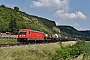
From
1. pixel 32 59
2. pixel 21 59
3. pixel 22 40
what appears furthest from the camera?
pixel 22 40

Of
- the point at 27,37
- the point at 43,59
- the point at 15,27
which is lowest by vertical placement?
the point at 43,59

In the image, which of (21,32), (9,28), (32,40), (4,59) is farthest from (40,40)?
(9,28)

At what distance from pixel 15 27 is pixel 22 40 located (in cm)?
6138

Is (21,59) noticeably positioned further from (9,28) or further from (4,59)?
(9,28)

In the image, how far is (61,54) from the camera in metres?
20.9

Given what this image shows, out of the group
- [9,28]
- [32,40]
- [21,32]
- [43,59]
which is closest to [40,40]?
[32,40]

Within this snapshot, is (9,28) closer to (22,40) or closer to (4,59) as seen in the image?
(22,40)

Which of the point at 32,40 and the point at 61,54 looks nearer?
the point at 61,54

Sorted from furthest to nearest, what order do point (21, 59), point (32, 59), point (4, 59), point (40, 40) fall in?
point (40, 40) < point (32, 59) < point (21, 59) < point (4, 59)

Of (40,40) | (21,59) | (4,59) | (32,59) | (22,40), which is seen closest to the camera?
(4,59)

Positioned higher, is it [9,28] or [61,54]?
[9,28]

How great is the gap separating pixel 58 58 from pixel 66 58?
2.21 m

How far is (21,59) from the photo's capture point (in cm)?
2069

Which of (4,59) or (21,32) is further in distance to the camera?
(21,32)
